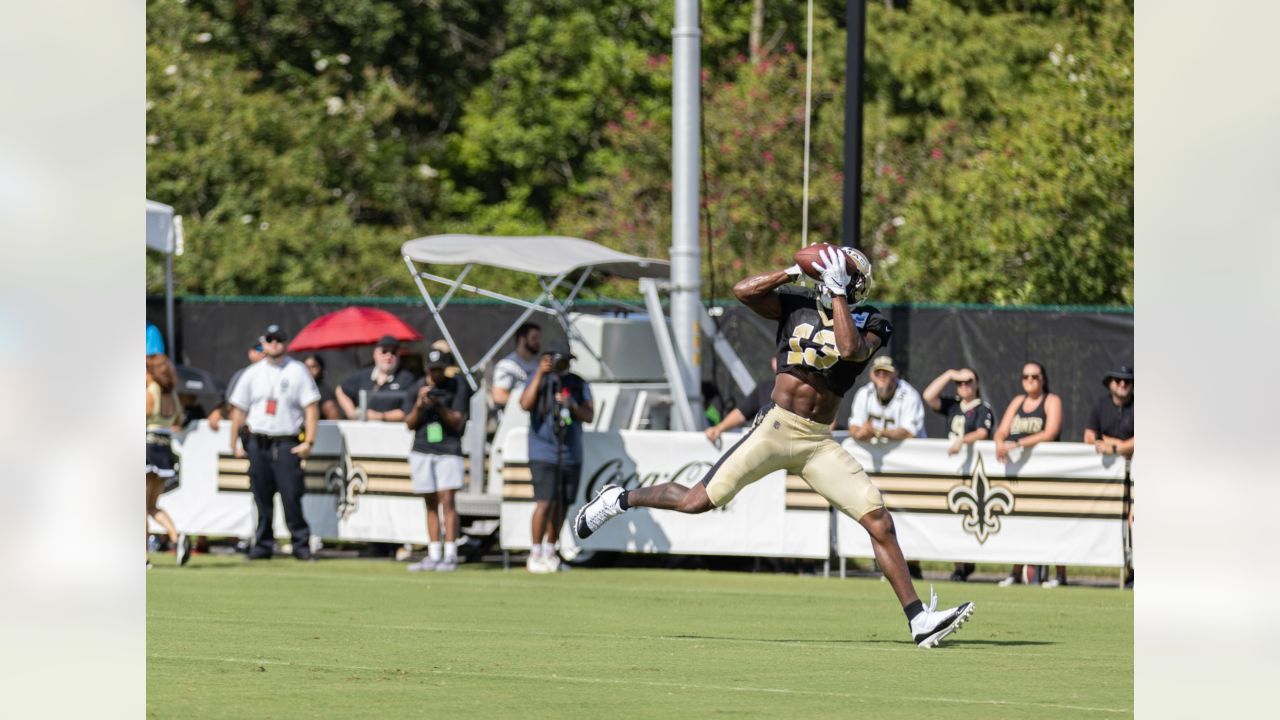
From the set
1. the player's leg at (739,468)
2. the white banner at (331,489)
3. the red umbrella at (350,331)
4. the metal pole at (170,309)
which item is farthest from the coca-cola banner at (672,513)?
the metal pole at (170,309)

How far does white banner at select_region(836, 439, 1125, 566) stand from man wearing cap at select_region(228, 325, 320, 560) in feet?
16.8

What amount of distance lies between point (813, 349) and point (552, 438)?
21.6ft

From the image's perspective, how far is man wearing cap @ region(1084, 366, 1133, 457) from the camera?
16.8 metres

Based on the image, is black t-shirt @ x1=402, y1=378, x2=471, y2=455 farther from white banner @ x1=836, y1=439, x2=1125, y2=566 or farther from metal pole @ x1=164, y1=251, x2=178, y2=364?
metal pole @ x1=164, y1=251, x2=178, y2=364

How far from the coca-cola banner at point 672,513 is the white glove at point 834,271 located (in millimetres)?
6949

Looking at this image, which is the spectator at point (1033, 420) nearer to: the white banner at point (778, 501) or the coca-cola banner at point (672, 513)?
the white banner at point (778, 501)

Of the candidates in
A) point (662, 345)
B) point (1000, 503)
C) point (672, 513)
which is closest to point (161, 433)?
point (672, 513)

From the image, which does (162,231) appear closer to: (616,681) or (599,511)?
(599,511)

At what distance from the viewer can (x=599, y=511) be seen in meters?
11.5

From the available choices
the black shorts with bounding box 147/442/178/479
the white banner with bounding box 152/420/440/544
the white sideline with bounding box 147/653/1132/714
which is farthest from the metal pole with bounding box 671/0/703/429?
the white sideline with bounding box 147/653/1132/714

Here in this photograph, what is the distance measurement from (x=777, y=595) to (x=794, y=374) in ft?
15.2

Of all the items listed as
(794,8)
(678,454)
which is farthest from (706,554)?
(794,8)

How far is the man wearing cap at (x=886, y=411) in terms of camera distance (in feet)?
56.5
